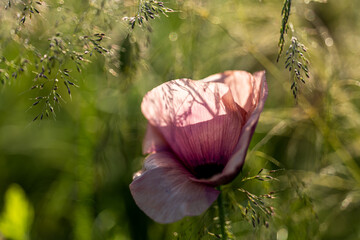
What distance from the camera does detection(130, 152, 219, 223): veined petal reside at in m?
0.61

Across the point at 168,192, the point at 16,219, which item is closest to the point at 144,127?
the point at 16,219

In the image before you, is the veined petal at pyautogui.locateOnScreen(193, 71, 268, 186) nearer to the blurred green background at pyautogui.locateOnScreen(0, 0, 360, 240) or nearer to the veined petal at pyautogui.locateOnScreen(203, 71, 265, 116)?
the veined petal at pyautogui.locateOnScreen(203, 71, 265, 116)

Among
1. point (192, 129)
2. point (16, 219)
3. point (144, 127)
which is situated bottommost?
point (16, 219)

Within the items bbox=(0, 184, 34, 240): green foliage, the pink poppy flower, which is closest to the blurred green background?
bbox=(0, 184, 34, 240): green foliage

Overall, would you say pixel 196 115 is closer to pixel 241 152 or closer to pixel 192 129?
pixel 192 129

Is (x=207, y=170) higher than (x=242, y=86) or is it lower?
lower

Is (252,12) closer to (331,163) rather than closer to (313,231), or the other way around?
(331,163)

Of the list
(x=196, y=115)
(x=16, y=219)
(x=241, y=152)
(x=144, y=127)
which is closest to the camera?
(x=241, y=152)

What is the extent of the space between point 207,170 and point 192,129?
68 millimetres

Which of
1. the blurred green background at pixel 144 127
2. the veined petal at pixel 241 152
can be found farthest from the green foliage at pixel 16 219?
the veined petal at pixel 241 152

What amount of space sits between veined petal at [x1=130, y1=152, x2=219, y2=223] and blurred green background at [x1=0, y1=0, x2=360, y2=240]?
0.46ft

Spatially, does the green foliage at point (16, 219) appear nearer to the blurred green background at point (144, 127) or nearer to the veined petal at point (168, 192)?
the blurred green background at point (144, 127)

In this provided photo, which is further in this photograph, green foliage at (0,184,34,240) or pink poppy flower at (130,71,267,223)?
green foliage at (0,184,34,240)

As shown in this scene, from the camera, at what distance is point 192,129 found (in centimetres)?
72
